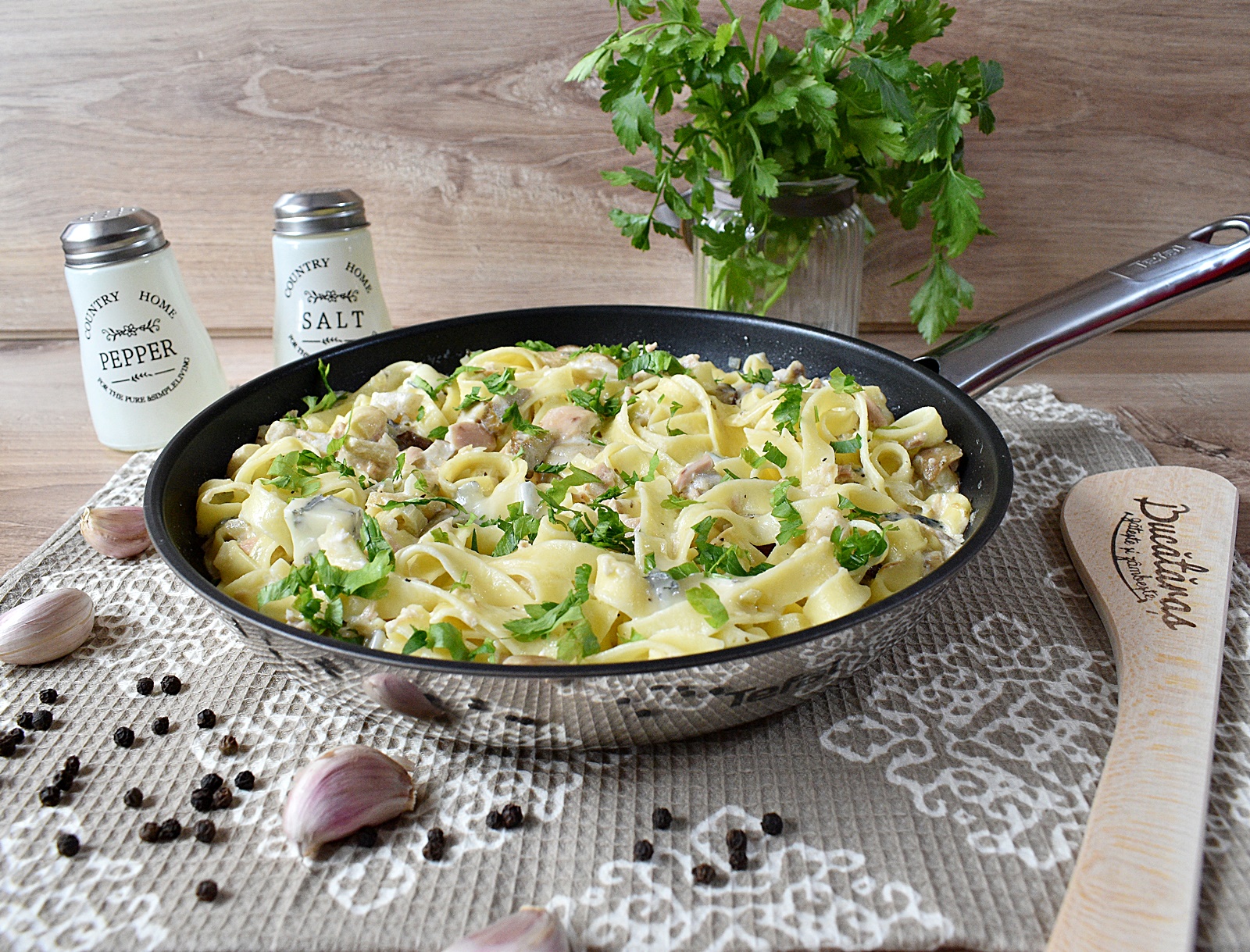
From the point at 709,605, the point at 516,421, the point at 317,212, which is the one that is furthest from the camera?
the point at 317,212

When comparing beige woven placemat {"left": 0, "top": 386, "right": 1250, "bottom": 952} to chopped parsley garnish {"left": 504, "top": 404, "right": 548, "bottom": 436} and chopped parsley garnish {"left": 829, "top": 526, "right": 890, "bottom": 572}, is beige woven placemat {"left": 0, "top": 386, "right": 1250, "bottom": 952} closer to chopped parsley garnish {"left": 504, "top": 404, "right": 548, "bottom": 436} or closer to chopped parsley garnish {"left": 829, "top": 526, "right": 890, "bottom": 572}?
chopped parsley garnish {"left": 829, "top": 526, "right": 890, "bottom": 572}

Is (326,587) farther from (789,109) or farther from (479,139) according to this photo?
(479,139)

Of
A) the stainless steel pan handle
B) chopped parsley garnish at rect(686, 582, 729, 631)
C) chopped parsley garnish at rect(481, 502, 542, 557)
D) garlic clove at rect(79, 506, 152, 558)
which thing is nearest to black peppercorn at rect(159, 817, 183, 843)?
chopped parsley garnish at rect(481, 502, 542, 557)

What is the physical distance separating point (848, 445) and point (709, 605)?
84 centimetres

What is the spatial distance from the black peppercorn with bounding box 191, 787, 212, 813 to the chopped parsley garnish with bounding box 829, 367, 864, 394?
1.65 m

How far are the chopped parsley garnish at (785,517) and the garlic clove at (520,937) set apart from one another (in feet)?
2.93

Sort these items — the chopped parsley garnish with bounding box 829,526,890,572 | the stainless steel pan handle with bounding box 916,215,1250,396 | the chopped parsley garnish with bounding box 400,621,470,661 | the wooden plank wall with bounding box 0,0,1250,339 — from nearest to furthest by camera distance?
the chopped parsley garnish with bounding box 400,621,470,661 < the chopped parsley garnish with bounding box 829,526,890,572 < the stainless steel pan handle with bounding box 916,215,1250,396 < the wooden plank wall with bounding box 0,0,1250,339

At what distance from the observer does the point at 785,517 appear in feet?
6.66

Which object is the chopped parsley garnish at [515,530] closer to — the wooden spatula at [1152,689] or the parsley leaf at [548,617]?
the parsley leaf at [548,617]

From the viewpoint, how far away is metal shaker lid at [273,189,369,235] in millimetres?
3059

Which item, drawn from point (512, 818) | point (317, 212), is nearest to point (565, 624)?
point (512, 818)

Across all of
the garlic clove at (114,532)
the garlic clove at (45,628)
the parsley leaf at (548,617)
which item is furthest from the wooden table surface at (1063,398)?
the parsley leaf at (548,617)

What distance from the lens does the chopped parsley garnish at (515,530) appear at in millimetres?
2039

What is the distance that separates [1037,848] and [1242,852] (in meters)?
0.30
